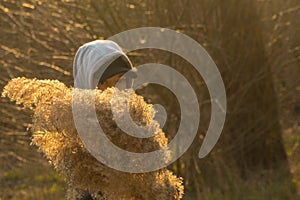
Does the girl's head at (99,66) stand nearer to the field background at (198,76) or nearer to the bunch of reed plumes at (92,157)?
the bunch of reed plumes at (92,157)

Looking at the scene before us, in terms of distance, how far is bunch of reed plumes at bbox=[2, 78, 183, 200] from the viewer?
304 cm

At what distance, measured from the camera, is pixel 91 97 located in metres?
3.11

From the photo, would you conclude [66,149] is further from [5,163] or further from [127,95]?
[5,163]

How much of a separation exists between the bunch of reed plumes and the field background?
394 cm

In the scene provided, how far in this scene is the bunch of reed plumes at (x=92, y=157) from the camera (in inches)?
120

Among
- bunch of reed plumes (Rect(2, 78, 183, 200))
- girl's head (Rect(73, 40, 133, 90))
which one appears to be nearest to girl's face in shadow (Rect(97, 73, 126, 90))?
girl's head (Rect(73, 40, 133, 90))

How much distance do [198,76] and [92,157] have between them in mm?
5046

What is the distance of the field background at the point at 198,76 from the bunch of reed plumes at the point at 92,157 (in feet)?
12.9

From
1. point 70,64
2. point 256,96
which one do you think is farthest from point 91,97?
point 256,96

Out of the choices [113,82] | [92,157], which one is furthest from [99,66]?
[92,157]

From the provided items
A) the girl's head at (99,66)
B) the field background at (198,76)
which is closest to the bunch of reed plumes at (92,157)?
the girl's head at (99,66)

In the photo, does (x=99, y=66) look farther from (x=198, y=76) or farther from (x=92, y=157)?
(x=198, y=76)

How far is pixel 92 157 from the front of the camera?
3074 millimetres

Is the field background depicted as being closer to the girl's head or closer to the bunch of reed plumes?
the girl's head
